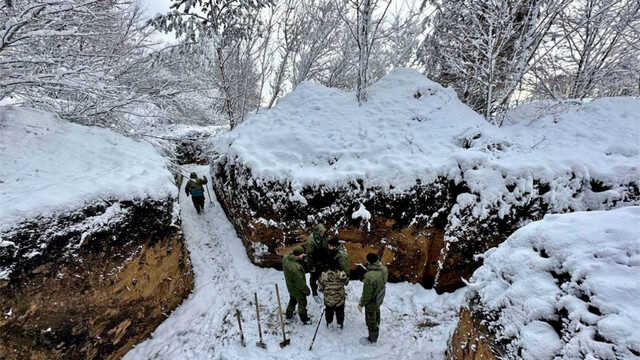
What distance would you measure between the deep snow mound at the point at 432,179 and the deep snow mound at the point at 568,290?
103 inches

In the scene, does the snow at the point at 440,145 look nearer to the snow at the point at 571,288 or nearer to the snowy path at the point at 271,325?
the snowy path at the point at 271,325

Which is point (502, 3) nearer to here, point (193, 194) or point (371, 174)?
point (371, 174)

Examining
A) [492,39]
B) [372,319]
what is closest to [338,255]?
[372,319]

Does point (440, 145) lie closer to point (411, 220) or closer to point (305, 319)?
point (411, 220)

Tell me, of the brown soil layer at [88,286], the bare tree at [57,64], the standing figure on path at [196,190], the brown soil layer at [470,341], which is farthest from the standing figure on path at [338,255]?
the standing figure on path at [196,190]

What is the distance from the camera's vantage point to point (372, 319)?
4.65 m

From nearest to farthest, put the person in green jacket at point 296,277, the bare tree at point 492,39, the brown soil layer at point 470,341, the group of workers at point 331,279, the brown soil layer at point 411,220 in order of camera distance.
A: the brown soil layer at point 470,341 → the group of workers at point 331,279 → the person in green jacket at point 296,277 → the brown soil layer at point 411,220 → the bare tree at point 492,39

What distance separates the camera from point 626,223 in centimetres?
279

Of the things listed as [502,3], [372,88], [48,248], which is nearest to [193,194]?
[48,248]

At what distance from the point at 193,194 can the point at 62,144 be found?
11.8ft

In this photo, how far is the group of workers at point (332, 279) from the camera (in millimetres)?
4461

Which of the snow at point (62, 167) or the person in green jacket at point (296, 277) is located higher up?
the snow at point (62, 167)

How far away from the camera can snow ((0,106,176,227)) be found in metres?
4.51

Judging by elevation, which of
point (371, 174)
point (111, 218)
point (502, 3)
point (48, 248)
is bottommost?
point (48, 248)
